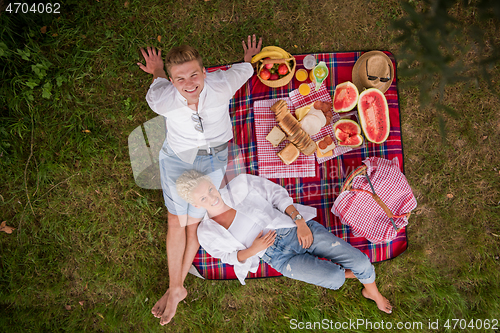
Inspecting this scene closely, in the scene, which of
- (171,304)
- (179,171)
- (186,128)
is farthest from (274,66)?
(171,304)

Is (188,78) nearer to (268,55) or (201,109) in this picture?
(201,109)

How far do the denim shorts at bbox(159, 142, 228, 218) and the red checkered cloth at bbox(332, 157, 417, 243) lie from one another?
1.61 m

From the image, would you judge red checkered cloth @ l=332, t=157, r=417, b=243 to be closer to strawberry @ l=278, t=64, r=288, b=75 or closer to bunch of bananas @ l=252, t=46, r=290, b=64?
strawberry @ l=278, t=64, r=288, b=75

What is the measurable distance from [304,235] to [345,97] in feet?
5.93

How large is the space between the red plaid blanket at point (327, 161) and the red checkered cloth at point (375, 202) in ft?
0.98

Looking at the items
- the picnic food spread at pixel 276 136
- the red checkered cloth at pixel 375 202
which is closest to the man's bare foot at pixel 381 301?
the red checkered cloth at pixel 375 202

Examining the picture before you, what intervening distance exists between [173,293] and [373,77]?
3846mm

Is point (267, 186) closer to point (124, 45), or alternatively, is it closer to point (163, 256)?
point (163, 256)

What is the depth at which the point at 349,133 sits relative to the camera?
3559mm

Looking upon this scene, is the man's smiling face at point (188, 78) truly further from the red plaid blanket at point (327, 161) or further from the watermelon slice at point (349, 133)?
the watermelon slice at point (349, 133)

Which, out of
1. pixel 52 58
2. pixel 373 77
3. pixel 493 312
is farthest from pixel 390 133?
pixel 52 58

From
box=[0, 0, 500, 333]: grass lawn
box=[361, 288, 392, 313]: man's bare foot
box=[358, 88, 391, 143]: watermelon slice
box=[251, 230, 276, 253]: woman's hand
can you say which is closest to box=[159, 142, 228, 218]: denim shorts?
box=[0, 0, 500, 333]: grass lawn

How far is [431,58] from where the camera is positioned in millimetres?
1760

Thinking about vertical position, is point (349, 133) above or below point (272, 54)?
below
